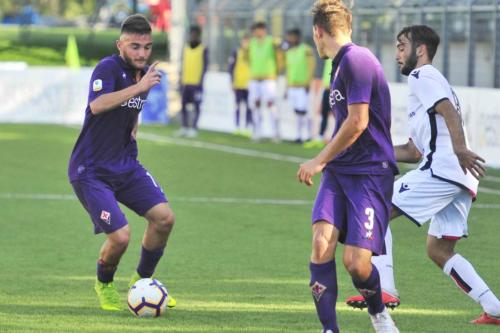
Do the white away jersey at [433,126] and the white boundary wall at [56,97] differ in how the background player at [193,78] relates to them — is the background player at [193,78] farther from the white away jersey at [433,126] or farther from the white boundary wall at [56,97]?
the white away jersey at [433,126]

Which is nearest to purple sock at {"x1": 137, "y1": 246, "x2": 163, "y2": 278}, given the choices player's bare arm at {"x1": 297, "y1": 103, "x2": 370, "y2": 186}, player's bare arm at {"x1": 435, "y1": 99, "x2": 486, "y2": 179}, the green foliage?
player's bare arm at {"x1": 297, "y1": 103, "x2": 370, "y2": 186}

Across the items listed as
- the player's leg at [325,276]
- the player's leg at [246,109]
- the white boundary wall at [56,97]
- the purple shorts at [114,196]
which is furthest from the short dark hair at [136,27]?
the white boundary wall at [56,97]

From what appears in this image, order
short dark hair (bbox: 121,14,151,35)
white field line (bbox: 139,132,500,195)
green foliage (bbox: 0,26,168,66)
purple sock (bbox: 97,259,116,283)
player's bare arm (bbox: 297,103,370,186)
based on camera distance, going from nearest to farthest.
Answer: player's bare arm (bbox: 297,103,370,186) < short dark hair (bbox: 121,14,151,35) < purple sock (bbox: 97,259,116,283) < white field line (bbox: 139,132,500,195) < green foliage (bbox: 0,26,168,66)

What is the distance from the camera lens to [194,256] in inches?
457

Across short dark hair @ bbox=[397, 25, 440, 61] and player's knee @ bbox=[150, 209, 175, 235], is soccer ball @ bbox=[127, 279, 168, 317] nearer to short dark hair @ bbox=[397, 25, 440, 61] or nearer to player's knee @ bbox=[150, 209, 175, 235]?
player's knee @ bbox=[150, 209, 175, 235]

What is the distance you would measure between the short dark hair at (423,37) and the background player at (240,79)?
1908 centimetres

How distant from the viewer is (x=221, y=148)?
2467cm

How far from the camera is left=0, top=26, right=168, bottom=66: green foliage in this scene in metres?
52.5

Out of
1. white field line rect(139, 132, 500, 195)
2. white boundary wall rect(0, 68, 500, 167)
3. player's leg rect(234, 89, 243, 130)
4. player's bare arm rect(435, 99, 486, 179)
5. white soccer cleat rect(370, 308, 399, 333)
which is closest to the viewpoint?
white soccer cleat rect(370, 308, 399, 333)

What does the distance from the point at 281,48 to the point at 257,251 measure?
51.1 feet

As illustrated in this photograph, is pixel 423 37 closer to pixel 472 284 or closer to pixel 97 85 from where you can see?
pixel 472 284

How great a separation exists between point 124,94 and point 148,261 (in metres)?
1.24

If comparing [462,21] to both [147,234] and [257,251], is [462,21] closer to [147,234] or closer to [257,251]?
[257,251]

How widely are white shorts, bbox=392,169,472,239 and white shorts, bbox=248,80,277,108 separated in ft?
58.2
